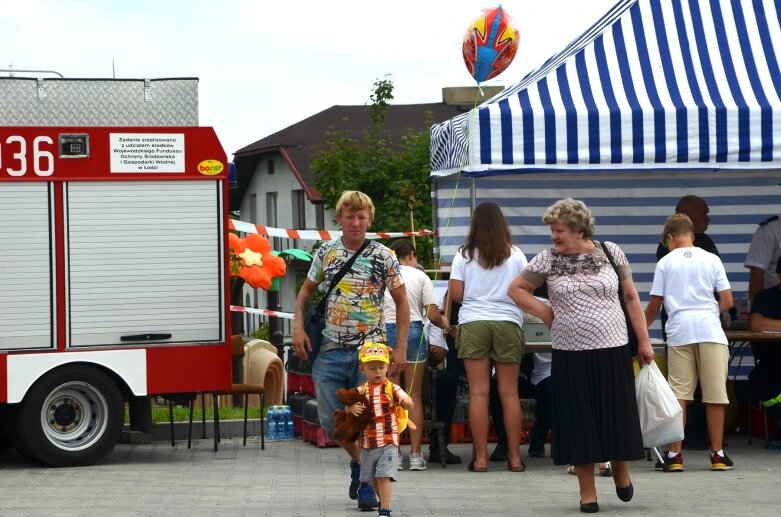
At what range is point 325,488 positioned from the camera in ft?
32.6

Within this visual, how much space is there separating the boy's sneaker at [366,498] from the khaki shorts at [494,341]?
206 cm

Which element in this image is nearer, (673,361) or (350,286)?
(350,286)

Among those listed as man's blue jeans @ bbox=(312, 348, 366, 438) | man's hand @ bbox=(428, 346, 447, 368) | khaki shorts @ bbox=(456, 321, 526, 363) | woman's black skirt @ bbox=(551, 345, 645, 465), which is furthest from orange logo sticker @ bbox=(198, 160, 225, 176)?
woman's black skirt @ bbox=(551, 345, 645, 465)

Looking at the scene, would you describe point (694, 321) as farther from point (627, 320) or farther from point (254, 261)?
point (254, 261)

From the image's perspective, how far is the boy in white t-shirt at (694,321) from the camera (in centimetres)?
1062

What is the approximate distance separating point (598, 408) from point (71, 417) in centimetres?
465

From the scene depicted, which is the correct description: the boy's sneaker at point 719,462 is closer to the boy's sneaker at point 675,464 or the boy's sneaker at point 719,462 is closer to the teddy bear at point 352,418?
the boy's sneaker at point 675,464

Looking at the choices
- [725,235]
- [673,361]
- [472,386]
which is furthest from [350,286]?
[725,235]

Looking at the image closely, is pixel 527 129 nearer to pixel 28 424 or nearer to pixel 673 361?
pixel 673 361

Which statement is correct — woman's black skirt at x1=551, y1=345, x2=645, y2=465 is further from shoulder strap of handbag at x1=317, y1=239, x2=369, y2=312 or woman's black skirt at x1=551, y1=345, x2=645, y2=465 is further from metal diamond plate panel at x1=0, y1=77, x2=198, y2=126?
metal diamond plate panel at x1=0, y1=77, x2=198, y2=126

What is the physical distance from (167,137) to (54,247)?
3.86 feet

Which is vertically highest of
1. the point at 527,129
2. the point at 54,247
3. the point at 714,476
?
the point at 527,129

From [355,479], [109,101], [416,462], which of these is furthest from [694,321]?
[109,101]

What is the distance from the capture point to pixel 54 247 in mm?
11422
